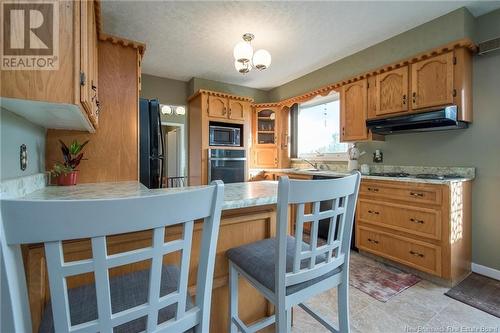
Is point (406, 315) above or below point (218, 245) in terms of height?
below

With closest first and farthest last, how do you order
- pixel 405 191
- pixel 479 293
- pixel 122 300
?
pixel 122 300 < pixel 479 293 < pixel 405 191

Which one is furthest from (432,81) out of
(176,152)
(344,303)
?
(176,152)

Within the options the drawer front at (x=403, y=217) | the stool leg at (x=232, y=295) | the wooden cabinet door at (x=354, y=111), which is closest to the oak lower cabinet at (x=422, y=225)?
the drawer front at (x=403, y=217)

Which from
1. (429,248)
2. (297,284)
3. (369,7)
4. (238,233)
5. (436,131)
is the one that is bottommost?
(429,248)

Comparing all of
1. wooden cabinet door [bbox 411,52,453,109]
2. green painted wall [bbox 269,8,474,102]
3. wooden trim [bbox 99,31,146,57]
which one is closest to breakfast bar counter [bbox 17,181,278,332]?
wooden trim [bbox 99,31,146,57]

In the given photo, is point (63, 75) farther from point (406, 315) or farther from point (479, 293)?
point (479, 293)

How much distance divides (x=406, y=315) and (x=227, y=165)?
9.72 ft

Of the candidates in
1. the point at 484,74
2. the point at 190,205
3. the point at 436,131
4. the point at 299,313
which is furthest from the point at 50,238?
the point at 484,74

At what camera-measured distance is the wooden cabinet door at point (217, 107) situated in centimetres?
384

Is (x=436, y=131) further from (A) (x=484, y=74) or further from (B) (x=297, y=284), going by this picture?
(B) (x=297, y=284)

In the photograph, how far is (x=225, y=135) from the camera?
4.01 meters

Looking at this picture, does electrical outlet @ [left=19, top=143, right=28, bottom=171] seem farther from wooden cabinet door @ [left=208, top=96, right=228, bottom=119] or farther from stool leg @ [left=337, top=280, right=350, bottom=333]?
wooden cabinet door @ [left=208, top=96, right=228, bottom=119]

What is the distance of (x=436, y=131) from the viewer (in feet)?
8.38

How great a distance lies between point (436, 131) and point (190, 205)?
9.81 feet
